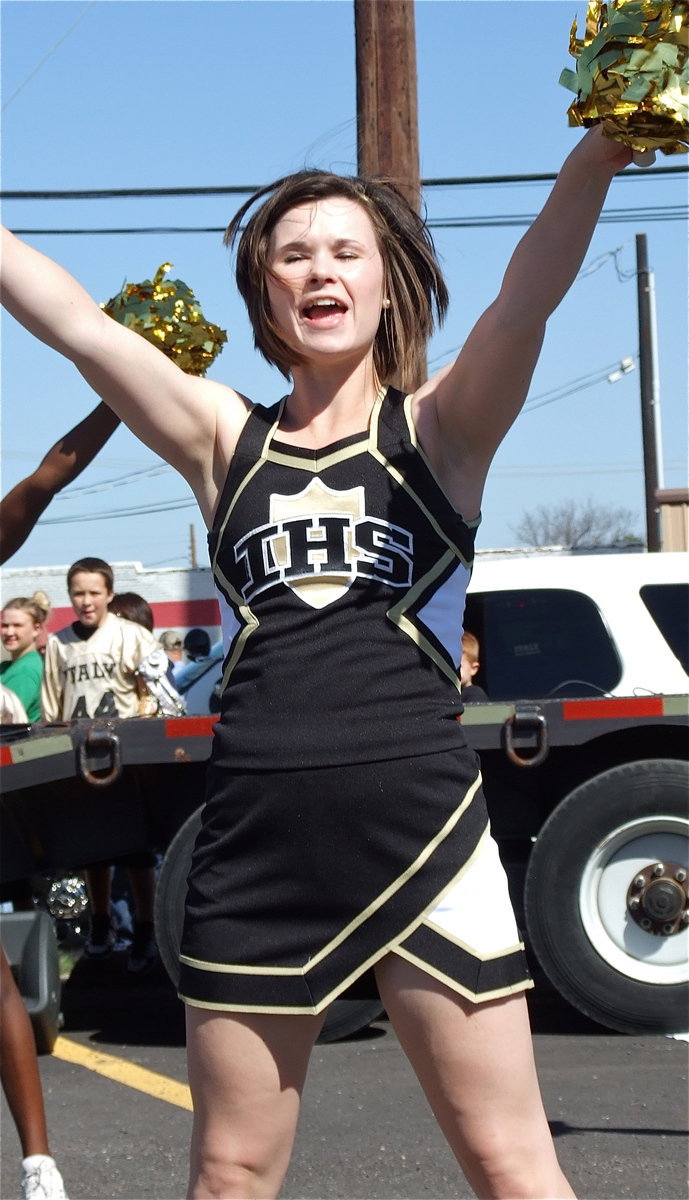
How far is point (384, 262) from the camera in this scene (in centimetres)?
212

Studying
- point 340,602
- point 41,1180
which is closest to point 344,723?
point 340,602

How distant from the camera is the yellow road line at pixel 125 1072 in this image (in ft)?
15.6

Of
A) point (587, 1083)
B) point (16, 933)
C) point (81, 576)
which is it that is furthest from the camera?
point (81, 576)

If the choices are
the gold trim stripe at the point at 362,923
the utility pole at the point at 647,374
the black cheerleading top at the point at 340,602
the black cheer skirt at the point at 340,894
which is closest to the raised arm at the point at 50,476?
the black cheerleading top at the point at 340,602

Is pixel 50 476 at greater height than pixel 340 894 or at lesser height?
greater

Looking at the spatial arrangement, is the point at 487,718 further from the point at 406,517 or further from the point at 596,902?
the point at 406,517

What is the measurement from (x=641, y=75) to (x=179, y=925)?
407 centimetres

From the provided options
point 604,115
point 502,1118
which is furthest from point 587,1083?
point 604,115

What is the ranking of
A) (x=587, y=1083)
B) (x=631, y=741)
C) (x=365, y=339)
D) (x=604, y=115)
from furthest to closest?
(x=631, y=741) → (x=587, y=1083) → (x=365, y=339) → (x=604, y=115)

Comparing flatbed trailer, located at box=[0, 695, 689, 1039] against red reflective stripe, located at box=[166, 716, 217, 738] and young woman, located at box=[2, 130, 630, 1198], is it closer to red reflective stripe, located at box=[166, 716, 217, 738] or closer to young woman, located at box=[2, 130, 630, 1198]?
red reflective stripe, located at box=[166, 716, 217, 738]

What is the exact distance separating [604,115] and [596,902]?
13.1 feet

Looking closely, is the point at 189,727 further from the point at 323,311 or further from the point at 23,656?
the point at 323,311

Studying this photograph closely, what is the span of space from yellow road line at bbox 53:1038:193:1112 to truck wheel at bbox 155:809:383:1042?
364mm

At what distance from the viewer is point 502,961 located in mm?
1874
